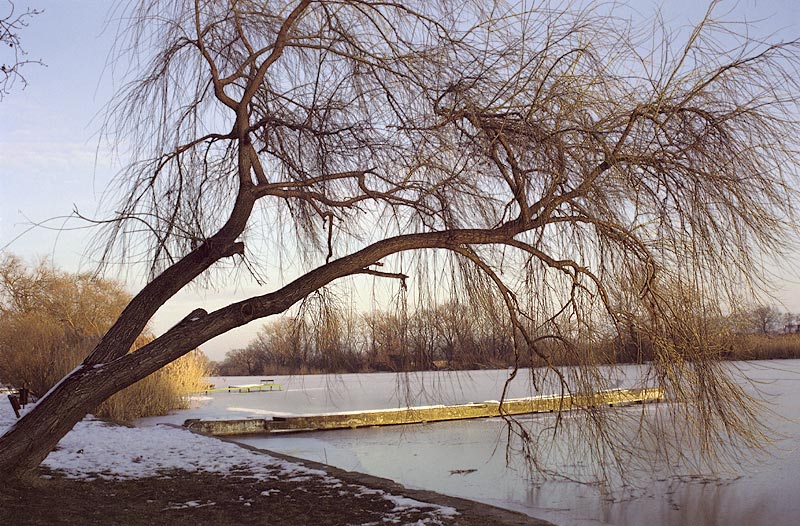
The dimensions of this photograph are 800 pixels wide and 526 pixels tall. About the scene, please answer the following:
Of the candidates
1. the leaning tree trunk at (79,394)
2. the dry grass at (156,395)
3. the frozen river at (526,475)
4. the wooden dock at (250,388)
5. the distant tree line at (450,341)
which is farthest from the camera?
the wooden dock at (250,388)

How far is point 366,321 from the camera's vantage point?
4590mm

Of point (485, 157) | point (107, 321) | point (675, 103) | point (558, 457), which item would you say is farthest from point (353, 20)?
point (107, 321)

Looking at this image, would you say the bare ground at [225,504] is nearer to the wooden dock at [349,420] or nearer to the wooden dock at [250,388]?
the wooden dock at [349,420]

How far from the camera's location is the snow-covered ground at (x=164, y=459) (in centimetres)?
539

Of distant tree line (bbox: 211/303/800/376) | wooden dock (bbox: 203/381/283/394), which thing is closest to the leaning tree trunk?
distant tree line (bbox: 211/303/800/376)

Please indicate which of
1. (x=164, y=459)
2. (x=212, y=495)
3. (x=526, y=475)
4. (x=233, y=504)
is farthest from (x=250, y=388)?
(x=233, y=504)

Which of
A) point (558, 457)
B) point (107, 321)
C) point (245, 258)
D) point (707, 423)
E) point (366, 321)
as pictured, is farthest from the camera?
point (107, 321)

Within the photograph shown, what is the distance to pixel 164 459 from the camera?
6492 mm

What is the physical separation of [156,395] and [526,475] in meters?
6.74

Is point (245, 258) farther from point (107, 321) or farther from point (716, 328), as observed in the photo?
point (107, 321)

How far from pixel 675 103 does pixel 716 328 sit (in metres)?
1.14

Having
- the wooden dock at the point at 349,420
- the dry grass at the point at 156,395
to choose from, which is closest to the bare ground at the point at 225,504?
the wooden dock at the point at 349,420

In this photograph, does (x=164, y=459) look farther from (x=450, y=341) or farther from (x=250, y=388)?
(x=250, y=388)

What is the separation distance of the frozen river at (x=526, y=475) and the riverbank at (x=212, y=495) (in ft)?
2.14
